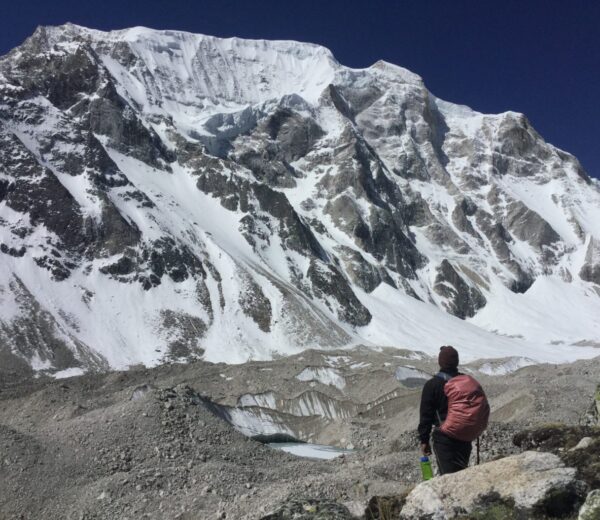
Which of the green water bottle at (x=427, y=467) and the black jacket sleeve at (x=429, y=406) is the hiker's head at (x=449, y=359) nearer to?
the black jacket sleeve at (x=429, y=406)

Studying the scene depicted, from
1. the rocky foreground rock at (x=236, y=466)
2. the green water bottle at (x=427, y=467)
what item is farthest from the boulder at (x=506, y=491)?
the green water bottle at (x=427, y=467)

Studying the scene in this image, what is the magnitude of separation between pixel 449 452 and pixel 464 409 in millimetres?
853

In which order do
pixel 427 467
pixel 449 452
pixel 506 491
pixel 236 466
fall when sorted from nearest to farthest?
pixel 506 491 < pixel 427 467 < pixel 449 452 < pixel 236 466

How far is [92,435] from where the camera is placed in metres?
27.8

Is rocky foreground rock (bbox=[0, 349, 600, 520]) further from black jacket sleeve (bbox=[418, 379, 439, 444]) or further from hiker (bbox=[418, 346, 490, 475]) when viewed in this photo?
black jacket sleeve (bbox=[418, 379, 439, 444])

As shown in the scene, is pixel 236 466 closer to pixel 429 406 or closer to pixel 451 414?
pixel 429 406

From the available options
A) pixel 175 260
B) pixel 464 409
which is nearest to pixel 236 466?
pixel 464 409

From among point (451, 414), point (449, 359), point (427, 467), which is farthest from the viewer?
point (449, 359)

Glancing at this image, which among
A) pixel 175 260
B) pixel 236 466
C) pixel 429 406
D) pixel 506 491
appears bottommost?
pixel 236 466

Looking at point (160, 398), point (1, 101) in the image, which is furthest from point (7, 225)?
point (160, 398)

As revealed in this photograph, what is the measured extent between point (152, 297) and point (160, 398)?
95.1 metres

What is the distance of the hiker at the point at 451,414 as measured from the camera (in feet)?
34.5

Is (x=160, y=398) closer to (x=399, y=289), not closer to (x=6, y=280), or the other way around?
(x=6, y=280)

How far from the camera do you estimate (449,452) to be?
1076cm
